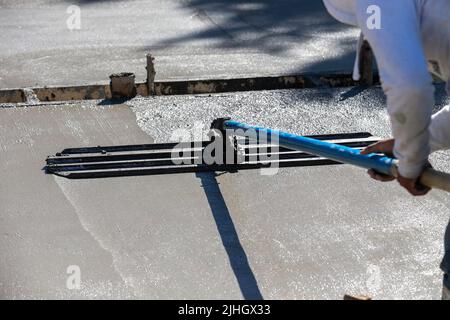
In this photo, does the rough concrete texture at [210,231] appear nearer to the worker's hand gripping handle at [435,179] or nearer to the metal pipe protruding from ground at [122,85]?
the metal pipe protruding from ground at [122,85]

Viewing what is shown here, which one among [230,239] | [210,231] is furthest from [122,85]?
[230,239]

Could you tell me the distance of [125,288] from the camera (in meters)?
4.36

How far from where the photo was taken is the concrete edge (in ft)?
23.8

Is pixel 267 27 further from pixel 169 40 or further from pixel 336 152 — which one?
pixel 336 152

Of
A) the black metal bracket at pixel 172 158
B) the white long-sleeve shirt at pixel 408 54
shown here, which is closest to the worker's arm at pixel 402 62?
the white long-sleeve shirt at pixel 408 54

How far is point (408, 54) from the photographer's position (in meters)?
3.16

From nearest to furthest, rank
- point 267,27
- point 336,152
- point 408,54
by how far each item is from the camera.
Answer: point 408,54 → point 336,152 → point 267,27

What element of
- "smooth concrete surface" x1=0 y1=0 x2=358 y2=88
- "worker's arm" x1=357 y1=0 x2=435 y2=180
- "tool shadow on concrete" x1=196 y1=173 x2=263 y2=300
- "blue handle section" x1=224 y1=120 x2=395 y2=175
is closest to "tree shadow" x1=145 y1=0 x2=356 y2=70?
"smooth concrete surface" x1=0 y1=0 x2=358 y2=88

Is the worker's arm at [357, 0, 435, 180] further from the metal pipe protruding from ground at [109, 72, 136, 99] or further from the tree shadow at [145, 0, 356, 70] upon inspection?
the tree shadow at [145, 0, 356, 70]

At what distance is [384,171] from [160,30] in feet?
19.4

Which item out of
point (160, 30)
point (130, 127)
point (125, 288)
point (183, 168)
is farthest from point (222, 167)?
point (160, 30)

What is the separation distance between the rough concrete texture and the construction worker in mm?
1126

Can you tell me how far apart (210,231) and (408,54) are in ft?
6.76
